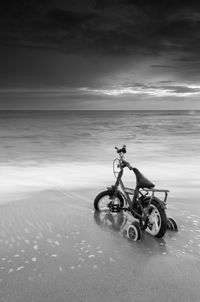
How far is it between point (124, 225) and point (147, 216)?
0.72 metres

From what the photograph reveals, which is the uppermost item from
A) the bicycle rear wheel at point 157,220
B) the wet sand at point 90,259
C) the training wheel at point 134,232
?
→ the bicycle rear wheel at point 157,220

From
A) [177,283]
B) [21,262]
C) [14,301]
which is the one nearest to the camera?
[14,301]

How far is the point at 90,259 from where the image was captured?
14.6ft

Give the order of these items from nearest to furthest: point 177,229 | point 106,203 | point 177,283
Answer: point 177,283
point 177,229
point 106,203

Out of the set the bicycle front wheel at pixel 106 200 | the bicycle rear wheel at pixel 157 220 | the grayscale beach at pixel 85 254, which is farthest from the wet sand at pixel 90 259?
the bicycle front wheel at pixel 106 200

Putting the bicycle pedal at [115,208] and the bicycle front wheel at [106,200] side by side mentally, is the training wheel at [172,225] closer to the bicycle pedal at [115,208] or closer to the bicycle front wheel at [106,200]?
the bicycle pedal at [115,208]

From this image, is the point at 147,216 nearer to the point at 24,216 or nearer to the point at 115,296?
the point at 115,296

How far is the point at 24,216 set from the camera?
6148 millimetres

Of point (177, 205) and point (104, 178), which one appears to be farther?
point (104, 178)

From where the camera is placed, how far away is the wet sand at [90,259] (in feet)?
11.9

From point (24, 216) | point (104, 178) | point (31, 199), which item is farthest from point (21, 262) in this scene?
point (104, 178)

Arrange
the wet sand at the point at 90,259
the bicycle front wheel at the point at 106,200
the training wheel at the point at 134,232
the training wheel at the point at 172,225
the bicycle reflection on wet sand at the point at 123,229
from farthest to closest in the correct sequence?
the bicycle front wheel at the point at 106,200 < the training wheel at the point at 172,225 < the training wheel at the point at 134,232 < the bicycle reflection on wet sand at the point at 123,229 < the wet sand at the point at 90,259

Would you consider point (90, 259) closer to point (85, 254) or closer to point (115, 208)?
point (85, 254)

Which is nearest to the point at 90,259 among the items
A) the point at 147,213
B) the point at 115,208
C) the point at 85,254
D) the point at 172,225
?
the point at 85,254
